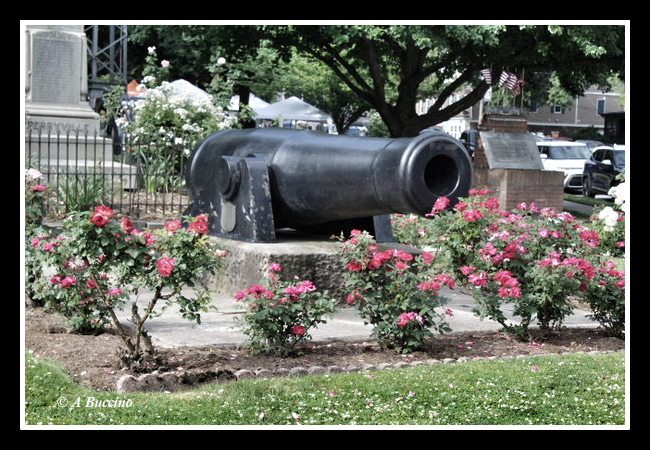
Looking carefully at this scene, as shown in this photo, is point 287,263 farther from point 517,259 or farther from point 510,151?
point 510,151

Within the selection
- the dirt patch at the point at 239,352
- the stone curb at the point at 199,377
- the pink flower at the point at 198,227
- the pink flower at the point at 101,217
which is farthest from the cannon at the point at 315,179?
the pink flower at the point at 101,217

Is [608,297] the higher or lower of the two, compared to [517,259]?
lower

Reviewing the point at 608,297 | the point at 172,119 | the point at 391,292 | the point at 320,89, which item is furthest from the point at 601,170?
the point at 391,292

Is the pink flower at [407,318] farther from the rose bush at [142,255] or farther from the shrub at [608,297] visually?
the shrub at [608,297]

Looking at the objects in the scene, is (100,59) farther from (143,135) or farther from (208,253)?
(208,253)

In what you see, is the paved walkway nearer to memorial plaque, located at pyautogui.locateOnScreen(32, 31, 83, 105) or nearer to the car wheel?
memorial plaque, located at pyautogui.locateOnScreen(32, 31, 83, 105)

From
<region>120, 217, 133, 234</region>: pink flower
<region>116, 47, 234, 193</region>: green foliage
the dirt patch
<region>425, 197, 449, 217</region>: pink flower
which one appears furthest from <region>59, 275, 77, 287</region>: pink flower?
<region>116, 47, 234, 193</region>: green foliage

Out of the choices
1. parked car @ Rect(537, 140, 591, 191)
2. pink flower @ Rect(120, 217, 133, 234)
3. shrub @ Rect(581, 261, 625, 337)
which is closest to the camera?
pink flower @ Rect(120, 217, 133, 234)

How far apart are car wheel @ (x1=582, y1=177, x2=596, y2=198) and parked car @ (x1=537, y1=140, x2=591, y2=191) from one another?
1292 millimetres

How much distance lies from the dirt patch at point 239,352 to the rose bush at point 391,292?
0.15m

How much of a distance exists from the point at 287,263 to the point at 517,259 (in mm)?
1826

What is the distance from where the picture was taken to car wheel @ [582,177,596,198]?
26.3 metres

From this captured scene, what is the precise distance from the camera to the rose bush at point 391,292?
19.5 feet

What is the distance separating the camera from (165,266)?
515 cm
